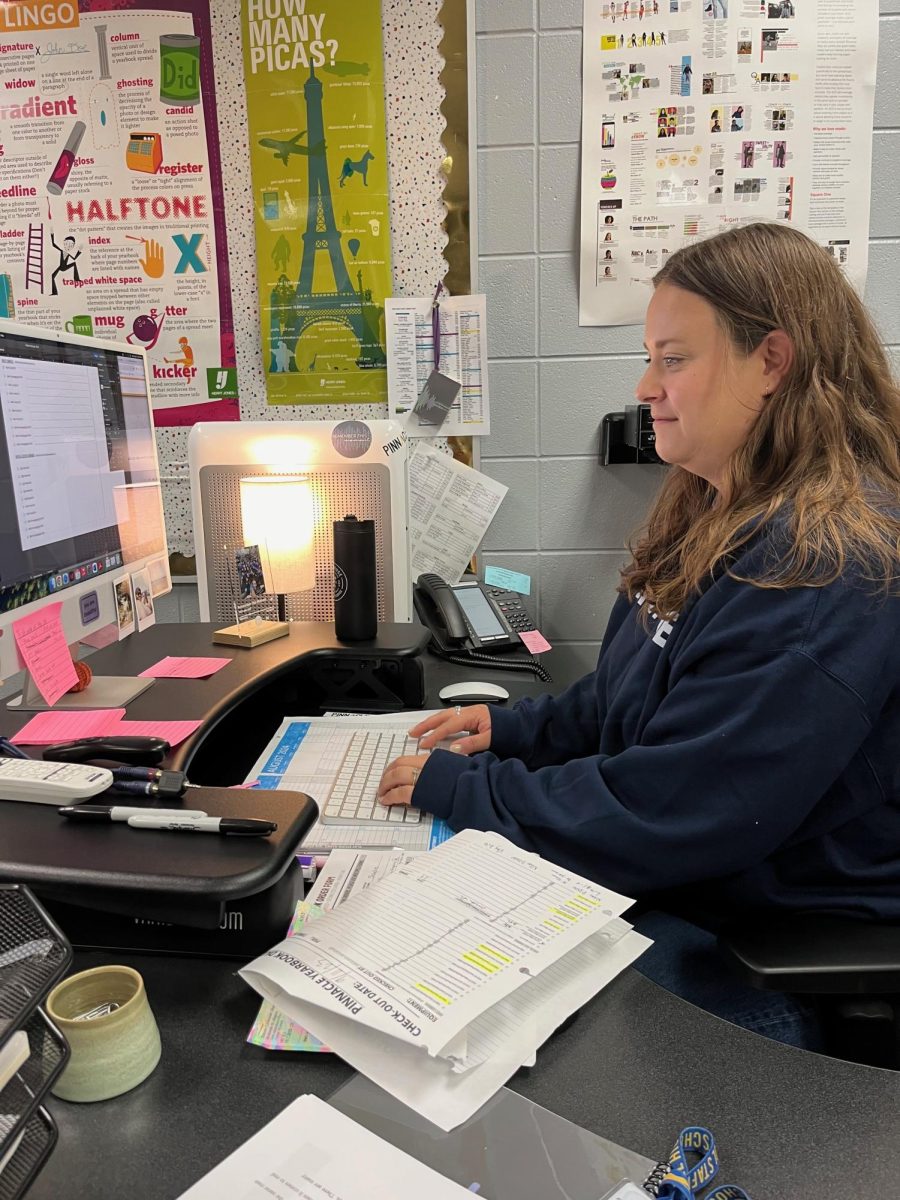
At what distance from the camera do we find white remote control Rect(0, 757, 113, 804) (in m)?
0.82

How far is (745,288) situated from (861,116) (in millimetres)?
1423

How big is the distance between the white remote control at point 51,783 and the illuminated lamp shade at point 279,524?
792mm

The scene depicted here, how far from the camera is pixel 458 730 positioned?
4.08 feet

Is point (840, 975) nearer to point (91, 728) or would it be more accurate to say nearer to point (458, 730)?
point (458, 730)

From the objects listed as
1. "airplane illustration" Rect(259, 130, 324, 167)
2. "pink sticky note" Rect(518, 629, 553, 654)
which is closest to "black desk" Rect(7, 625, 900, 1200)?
"pink sticky note" Rect(518, 629, 553, 654)

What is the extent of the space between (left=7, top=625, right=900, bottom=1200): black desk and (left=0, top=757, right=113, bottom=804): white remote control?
18 centimetres

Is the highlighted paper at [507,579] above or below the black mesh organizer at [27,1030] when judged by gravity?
below

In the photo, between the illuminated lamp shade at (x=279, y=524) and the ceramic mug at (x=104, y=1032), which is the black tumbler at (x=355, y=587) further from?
the ceramic mug at (x=104, y=1032)

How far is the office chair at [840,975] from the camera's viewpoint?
79 cm

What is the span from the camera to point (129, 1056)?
0.62m

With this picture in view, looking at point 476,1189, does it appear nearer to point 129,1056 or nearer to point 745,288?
point 129,1056

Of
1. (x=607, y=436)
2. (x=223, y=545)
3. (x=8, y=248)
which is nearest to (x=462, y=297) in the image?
(x=607, y=436)

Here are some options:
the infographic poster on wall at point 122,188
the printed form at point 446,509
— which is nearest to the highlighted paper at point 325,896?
the printed form at point 446,509

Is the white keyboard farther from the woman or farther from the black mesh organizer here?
the black mesh organizer
